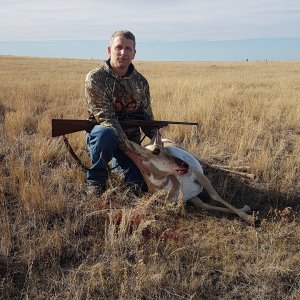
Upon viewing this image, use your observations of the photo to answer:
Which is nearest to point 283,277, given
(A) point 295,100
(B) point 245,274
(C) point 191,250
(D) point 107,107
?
(B) point 245,274

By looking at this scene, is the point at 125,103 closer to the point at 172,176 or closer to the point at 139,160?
the point at 139,160

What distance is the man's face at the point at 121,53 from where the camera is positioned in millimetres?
4242

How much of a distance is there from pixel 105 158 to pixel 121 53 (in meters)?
1.07

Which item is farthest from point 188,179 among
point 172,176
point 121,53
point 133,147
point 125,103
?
point 121,53

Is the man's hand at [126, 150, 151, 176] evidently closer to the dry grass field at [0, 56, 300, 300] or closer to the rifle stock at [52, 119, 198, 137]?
the dry grass field at [0, 56, 300, 300]

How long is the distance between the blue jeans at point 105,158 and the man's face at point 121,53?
2.21ft

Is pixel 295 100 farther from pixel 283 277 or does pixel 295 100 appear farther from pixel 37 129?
pixel 283 277

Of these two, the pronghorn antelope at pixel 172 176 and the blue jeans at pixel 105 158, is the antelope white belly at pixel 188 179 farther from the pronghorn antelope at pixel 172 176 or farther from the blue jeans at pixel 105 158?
the blue jeans at pixel 105 158

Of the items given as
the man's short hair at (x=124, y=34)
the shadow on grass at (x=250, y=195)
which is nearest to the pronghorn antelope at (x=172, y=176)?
the shadow on grass at (x=250, y=195)

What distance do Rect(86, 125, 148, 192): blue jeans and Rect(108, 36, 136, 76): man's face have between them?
67 cm

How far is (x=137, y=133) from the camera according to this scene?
189 inches

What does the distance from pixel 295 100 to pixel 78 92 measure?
18.8ft

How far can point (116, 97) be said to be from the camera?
14.7ft

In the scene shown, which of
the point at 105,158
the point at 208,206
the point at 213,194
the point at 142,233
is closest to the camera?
the point at 142,233
